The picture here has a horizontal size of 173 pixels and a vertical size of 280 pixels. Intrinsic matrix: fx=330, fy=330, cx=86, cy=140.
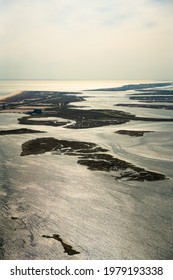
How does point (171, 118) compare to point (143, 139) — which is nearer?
point (143, 139)

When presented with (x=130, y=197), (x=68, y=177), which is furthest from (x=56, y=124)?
(x=130, y=197)

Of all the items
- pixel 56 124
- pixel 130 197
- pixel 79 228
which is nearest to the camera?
pixel 79 228

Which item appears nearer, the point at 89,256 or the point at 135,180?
the point at 89,256

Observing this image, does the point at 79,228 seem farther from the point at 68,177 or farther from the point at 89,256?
the point at 68,177
